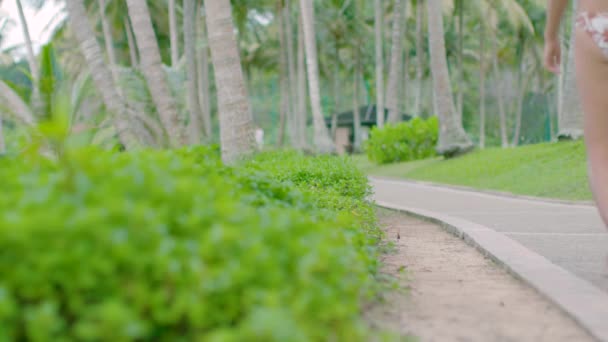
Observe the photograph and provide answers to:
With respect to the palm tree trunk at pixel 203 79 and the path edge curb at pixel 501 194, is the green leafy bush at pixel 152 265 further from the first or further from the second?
the palm tree trunk at pixel 203 79

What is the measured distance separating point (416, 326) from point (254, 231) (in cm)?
135

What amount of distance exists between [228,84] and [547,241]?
197 inches

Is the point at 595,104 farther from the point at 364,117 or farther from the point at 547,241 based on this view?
the point at 364,117

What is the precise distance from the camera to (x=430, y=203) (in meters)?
10.8

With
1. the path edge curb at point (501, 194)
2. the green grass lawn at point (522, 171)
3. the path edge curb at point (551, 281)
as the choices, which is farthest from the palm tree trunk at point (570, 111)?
the path edge curb at point (551, 281)

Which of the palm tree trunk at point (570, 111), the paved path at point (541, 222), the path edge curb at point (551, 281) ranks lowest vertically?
the paved path at point (541, 222)

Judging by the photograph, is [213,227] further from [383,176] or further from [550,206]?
[383,176]

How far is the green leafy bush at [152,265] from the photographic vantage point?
168 centimetres

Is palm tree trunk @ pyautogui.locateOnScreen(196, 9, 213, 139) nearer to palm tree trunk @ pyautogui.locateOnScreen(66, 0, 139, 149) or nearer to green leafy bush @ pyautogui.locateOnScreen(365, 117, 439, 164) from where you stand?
green leafy bush @ pyautogui.locateOnScreen(365, 117, 439, 164)

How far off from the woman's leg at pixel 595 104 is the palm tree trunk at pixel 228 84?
19.4ft

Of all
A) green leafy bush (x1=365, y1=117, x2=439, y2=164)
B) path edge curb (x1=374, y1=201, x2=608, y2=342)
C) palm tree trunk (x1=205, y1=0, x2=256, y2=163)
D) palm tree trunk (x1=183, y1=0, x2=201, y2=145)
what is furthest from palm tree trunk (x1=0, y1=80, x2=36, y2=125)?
green leafy bush (x1=365, y1=117, x2=439, y2=164)

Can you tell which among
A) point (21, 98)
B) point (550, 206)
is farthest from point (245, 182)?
point (21, 98)

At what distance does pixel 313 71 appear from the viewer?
20812mm

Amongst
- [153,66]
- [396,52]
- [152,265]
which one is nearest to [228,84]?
[153,66]
